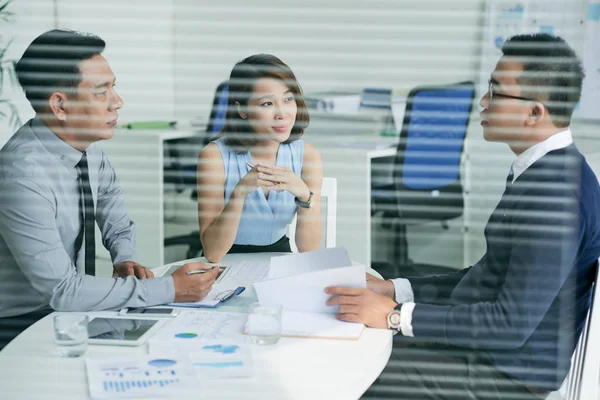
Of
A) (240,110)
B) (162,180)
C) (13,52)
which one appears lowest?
(162,180)

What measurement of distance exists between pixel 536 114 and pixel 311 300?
0.57m

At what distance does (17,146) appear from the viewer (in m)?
1.80

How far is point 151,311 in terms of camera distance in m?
1.49

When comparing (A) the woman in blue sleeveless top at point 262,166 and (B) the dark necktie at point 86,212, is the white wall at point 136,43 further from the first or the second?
(B) the dark necktie at point 86,212

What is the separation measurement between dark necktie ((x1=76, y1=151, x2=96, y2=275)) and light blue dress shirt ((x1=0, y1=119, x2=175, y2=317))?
2 centimetres

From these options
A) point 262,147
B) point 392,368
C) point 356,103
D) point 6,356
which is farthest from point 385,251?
point 6,356

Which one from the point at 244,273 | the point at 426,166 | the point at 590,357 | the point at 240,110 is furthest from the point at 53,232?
the point at 426,166

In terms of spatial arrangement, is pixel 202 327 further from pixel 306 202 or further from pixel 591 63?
pixel 591 63

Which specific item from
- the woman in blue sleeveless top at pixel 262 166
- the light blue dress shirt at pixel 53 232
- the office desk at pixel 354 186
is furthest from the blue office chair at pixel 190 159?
the light blue dress shirt at pixel 53 232

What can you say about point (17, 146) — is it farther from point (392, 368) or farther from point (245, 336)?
point (392, 368)

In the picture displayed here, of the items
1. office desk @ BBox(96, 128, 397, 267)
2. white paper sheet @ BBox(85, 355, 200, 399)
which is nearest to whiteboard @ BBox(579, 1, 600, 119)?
office desk @ BBox(96, 128, 397, 267)

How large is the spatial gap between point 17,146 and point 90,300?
0.47m

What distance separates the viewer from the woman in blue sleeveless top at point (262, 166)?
6.88ft

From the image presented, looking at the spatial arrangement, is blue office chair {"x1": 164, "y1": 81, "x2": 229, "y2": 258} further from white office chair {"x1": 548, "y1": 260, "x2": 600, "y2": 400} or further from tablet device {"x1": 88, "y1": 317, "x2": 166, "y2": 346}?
white office chair {"x1": 548, "y1": 260, "x2": 600, "y2": 400}
